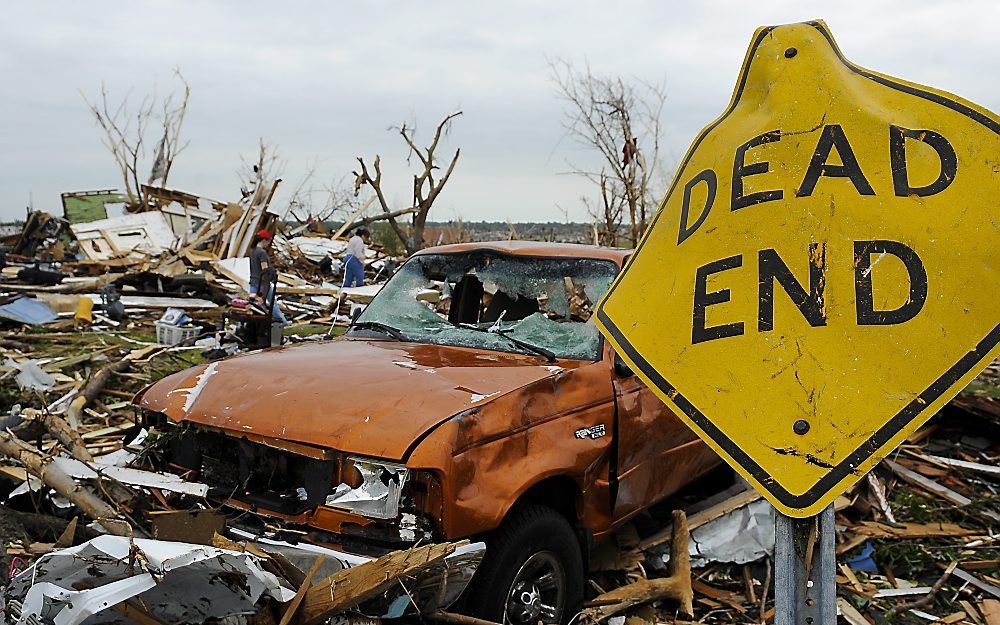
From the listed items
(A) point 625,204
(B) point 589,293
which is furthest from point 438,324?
(A) point 625,204

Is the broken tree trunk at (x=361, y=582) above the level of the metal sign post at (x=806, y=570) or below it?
below

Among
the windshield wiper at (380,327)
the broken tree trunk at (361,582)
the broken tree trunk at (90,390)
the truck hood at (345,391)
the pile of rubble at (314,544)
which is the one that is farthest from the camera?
the broken tree trunk at (90,390)

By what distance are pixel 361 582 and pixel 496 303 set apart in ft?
8.16

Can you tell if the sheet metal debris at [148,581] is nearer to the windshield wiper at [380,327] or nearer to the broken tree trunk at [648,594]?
the broken tree trunk at [648,594]

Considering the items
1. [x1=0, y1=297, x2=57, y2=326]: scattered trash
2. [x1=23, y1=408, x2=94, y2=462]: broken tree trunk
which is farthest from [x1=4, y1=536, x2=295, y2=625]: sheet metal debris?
[x1=0, y1=297, x2=57, y2=326]: scattered trash

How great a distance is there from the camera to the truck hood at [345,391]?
10.0 feet

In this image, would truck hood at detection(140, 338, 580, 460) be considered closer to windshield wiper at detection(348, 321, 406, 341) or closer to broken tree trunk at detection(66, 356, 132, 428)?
windshield wiper at detection(348, 321, 406, 341)

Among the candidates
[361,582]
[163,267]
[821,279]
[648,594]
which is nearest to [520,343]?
[648,594]

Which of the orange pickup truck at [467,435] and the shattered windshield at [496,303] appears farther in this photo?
the shattered windshield at [496,303]

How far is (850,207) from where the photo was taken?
6.15 feet

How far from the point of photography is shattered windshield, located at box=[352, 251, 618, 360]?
4.25 meters

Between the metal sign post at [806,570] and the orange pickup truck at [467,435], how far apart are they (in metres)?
1.41

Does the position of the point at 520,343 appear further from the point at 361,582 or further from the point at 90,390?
the point at 90,390

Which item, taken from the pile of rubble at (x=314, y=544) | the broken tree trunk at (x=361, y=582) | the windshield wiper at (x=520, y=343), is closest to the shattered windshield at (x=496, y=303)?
the windshield wiper at (x=520, y=343)
